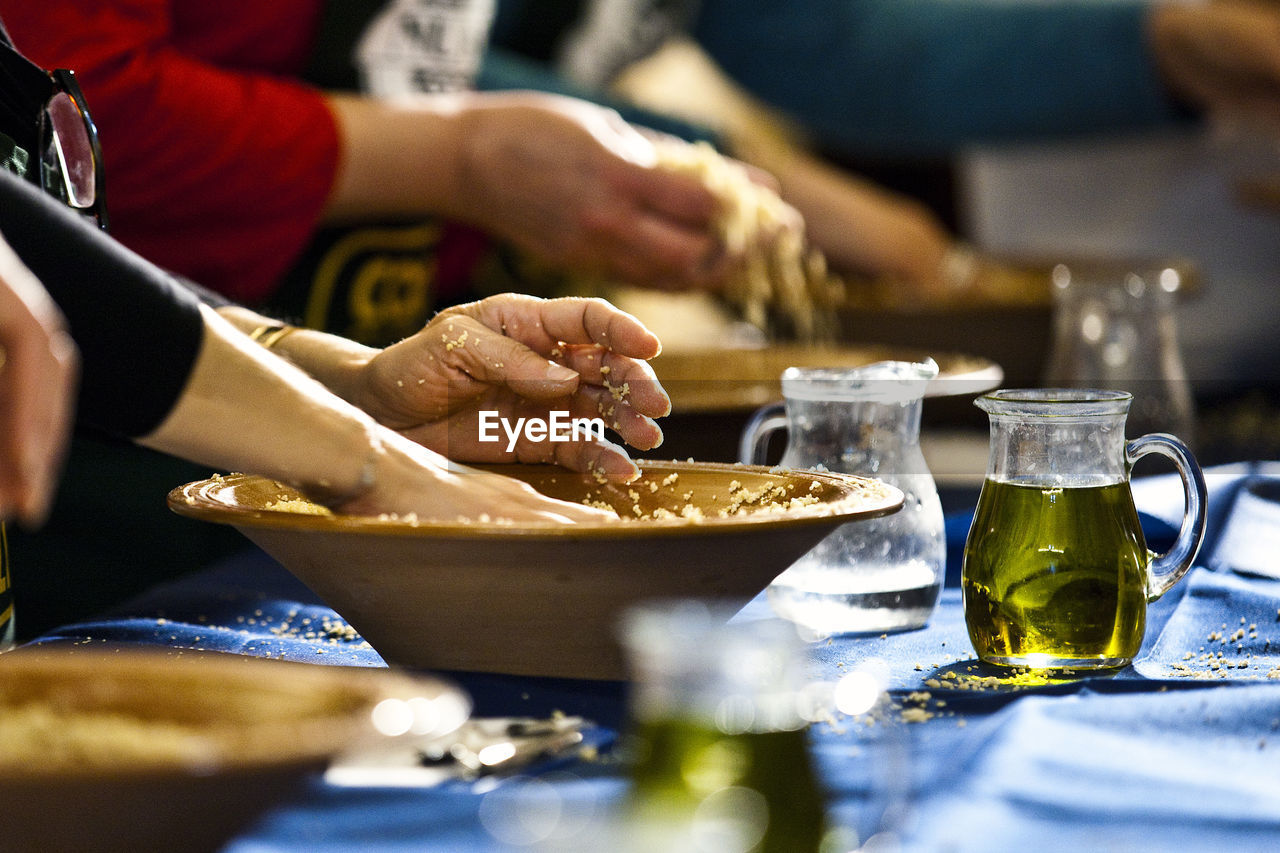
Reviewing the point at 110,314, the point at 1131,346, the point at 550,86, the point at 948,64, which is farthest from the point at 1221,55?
the point at 110,314

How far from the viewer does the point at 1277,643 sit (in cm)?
63

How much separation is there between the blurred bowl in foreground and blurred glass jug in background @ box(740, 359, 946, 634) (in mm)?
320

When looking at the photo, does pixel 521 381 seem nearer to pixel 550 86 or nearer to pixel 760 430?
pixel 760 430

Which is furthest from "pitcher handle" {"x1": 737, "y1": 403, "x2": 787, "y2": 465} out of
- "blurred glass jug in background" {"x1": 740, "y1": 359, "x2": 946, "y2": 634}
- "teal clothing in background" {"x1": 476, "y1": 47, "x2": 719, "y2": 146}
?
"teal clothing in background" {"x1": 476, "y1": 47, "x2": 719, "y2": 146}

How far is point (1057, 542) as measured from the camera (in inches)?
22.1

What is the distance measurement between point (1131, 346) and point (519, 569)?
0.75 m

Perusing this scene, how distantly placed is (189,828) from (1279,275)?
270 centimetres

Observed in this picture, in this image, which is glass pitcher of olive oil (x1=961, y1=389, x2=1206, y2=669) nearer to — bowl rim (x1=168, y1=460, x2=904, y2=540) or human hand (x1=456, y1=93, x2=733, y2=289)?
bowl rim (x1=168, y1=460, x2=904, y2=540)

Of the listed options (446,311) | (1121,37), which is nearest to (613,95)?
(1121,37)

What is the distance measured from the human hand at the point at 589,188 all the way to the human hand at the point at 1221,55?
114 cm

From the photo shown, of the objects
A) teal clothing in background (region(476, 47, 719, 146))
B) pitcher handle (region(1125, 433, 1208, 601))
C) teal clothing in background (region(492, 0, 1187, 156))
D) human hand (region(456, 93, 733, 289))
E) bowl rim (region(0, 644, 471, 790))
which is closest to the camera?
bowl rim (region(0, 644, 471, 790))

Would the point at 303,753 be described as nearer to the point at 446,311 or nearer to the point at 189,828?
the point at 189,828

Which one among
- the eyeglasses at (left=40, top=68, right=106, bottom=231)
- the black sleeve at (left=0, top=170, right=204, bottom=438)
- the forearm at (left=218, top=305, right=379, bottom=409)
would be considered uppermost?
the eyeglasses at (left=40, top=68, right=106, bottom=231)

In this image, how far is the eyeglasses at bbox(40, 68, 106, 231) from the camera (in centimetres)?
70
